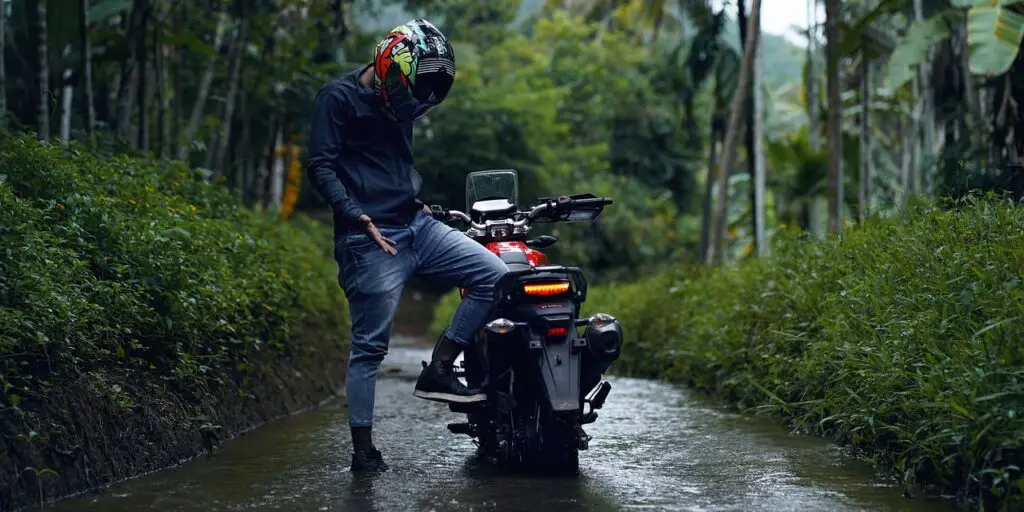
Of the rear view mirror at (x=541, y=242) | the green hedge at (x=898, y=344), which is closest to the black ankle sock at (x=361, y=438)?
the rear view mirror at (x=541, y=242)

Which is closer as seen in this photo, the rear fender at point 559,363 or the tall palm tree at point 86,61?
the rear fender at point 559,363

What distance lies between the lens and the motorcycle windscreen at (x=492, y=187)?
22.9ft

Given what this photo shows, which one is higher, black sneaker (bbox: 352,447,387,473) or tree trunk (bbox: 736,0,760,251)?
tree trunk (bbox: 736,0,760,251)

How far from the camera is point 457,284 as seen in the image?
6336mm

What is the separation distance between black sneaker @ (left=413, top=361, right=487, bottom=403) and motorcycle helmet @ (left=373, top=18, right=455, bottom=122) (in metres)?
1.27

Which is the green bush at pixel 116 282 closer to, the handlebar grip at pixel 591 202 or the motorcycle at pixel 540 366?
the motorcycle at pixel 540 366

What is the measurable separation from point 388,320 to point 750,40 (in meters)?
12.9

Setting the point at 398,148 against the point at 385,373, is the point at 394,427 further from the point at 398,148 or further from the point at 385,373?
the point at 385,373

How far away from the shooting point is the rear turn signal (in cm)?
588

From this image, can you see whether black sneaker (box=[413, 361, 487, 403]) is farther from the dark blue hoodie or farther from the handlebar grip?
the handlebar grip

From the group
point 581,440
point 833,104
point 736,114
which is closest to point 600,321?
point 581,440

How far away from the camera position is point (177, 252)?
285 inches

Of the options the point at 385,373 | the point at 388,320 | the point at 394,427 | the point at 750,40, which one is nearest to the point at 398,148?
the point at 388,320

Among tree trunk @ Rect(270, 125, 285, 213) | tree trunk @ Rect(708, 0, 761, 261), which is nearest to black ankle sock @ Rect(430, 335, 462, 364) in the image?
tree trunk @ Rect(708, 0, 761, 261)
